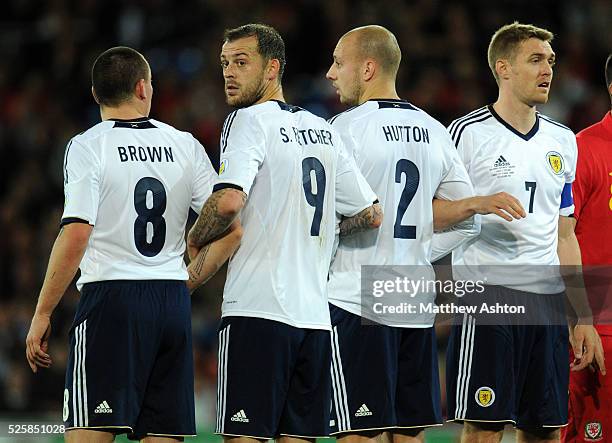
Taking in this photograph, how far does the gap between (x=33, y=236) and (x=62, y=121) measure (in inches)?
68.5

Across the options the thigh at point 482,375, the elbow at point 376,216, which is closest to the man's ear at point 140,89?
the elbow at point 376,216

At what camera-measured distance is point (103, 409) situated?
6.04 m

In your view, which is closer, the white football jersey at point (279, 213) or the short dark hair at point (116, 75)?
the white football jersey at point (279, 213)

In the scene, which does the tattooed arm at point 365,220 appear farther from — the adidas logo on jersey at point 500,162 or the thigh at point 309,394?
the adidas logo on jersey at point 500,162

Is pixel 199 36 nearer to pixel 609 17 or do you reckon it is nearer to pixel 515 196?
pixel 609 17

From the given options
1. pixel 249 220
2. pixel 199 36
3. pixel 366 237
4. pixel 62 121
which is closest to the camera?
pixel 249 220

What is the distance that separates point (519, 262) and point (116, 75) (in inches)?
100

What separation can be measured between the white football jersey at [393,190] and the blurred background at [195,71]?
5.46 m

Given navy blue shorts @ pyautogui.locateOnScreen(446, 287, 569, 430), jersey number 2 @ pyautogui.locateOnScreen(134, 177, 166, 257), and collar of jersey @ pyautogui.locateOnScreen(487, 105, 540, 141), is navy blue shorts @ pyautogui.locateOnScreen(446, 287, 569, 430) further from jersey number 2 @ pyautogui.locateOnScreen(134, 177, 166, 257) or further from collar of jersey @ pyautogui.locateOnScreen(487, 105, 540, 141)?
jersey number 2 @ pyautogui.locateOnScreen(134, 177, 166, 257)

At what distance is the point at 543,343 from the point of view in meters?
6.85

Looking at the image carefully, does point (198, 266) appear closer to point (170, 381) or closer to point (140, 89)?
point (170, 381)

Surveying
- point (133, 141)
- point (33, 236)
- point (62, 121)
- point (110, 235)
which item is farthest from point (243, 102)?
point (62, 121)

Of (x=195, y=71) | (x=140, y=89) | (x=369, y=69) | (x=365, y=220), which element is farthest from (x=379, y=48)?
(x=195, y=71)

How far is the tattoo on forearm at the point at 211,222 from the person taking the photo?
5938 mm
